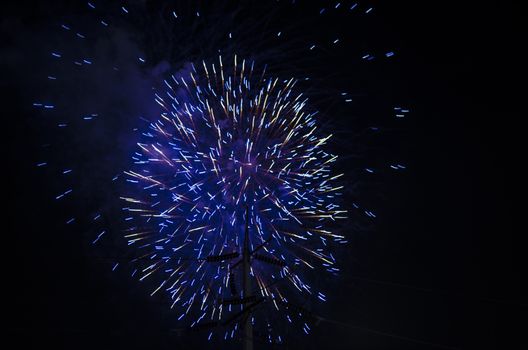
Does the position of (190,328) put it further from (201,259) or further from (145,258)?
(145,258)

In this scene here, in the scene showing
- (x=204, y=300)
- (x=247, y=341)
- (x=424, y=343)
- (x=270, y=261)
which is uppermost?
(x=270, y=261)

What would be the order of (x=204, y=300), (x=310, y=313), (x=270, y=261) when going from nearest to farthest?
(x=310, y=313), (x=270, y=261), (x=204, y=300)

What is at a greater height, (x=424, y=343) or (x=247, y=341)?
(x=247, y=341)

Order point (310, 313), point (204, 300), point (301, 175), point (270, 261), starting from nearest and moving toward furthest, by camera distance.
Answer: point (310, 313) < point (270, 261) < point (204, 300) < point (301, 175)

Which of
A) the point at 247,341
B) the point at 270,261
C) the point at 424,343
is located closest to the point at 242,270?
the point at 270,261

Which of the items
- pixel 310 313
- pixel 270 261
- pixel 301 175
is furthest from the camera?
pixel 301 175

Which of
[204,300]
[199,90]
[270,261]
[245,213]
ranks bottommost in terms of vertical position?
[204,300]

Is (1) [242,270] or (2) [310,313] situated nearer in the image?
(2) [310,313]

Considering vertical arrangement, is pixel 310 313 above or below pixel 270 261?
below

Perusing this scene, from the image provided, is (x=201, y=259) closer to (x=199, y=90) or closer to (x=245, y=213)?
(x=245, y=213)

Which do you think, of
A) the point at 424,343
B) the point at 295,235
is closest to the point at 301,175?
the point at 295,235
